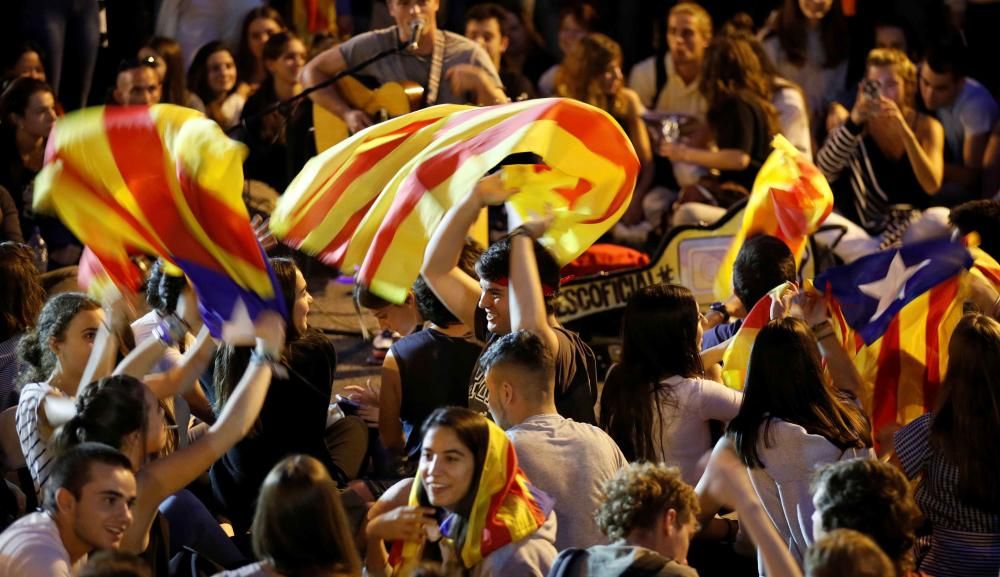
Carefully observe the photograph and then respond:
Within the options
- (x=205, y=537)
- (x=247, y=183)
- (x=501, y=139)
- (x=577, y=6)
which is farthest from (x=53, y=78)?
(x=205, y=537)

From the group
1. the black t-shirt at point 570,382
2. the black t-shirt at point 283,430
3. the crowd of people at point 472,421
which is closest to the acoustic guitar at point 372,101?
the crowd of people at point 472,421

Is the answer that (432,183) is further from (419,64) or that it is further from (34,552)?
(419,64)

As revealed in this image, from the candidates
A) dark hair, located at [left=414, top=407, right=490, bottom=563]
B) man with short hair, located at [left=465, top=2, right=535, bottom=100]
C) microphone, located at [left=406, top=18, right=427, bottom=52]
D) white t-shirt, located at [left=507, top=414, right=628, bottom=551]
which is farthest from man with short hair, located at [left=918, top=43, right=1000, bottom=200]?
dark hair, located at [left=414, top=407, right=490, bottom=563]

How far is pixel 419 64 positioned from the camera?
8.76m

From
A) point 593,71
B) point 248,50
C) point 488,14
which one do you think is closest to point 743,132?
point 593,71

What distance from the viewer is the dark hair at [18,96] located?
8953 millimetres

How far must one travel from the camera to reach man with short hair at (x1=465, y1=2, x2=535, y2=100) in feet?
33.3

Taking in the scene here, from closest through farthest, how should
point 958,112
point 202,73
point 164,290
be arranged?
1. point 164,290
2. point 958,112
3. point 202,73

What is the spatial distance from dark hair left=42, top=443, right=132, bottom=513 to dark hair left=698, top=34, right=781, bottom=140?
5.91 m

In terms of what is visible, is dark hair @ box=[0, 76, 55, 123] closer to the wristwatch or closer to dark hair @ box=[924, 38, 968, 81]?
the wristwatch

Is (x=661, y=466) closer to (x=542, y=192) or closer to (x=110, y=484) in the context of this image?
(x=110, y=484)

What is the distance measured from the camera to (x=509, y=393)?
15.6ft

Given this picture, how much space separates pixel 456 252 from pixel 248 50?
532 cm

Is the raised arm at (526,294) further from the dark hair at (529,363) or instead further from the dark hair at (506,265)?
the dark hair at (529,363)
